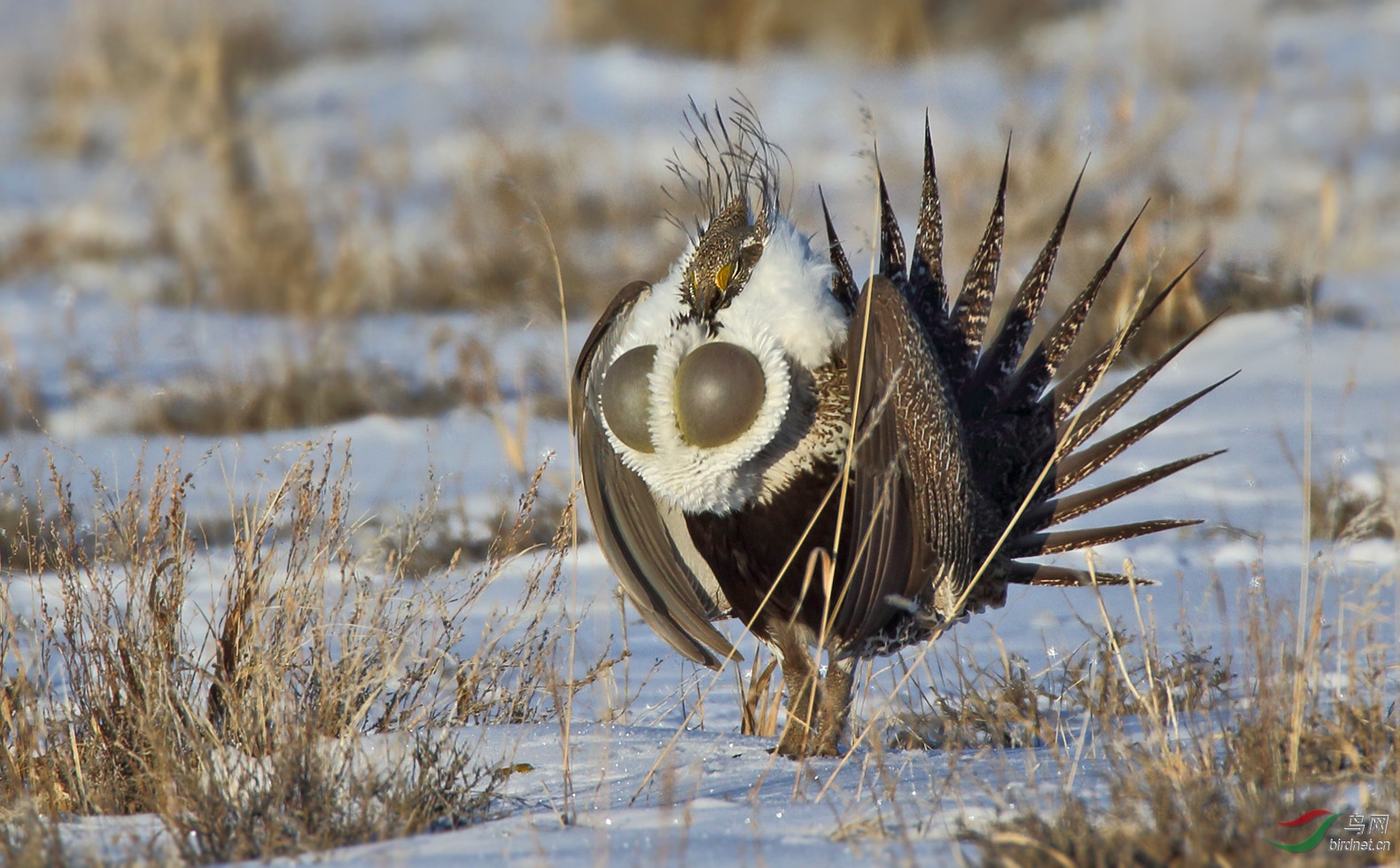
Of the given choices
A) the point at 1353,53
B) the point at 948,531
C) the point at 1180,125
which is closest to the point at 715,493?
the point at 948,531

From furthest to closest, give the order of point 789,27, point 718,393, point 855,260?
1. point 789,27
2. point 855,260
3. point 718,393

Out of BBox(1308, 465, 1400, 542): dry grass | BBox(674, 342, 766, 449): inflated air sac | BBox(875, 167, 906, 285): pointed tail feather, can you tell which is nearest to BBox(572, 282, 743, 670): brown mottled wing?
BBox(674, 342, 766, 449): inflated air sac

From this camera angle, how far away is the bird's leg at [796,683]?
8.17 feet

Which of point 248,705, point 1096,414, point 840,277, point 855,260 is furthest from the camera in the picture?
point 855,260

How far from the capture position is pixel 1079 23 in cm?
1210

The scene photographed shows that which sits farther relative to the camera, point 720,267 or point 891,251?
point 891,251

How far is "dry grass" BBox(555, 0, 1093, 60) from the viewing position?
11516 mm

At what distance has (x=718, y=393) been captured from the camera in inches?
85.6

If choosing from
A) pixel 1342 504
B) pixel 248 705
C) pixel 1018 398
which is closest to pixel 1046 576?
pixel 1018 398

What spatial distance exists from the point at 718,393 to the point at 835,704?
28.6 inches

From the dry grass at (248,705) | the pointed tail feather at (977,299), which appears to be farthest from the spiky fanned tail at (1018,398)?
the dry grass at (248,705)

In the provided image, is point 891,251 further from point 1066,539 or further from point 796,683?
point 796,683

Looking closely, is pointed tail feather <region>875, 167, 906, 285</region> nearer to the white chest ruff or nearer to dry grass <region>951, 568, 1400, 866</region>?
the white chest ruff

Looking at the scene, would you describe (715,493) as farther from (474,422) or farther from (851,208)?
(851,208)
